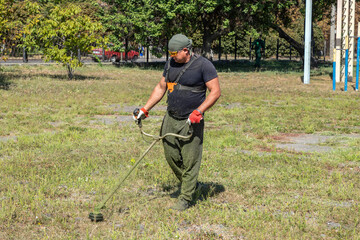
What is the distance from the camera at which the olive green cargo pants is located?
525cm

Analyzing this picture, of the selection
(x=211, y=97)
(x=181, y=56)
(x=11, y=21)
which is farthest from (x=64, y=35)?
(x=211, y=97)

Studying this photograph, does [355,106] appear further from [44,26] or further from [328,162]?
[44,26]

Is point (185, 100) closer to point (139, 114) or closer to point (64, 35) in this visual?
point (139, 114)

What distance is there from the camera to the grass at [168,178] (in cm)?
479

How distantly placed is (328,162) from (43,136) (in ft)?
15.9

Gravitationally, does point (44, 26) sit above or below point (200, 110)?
above

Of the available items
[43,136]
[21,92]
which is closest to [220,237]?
[43,136]

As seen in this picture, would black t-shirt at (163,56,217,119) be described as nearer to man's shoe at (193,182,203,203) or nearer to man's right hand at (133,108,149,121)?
man's right hand at (133,108,149,121)

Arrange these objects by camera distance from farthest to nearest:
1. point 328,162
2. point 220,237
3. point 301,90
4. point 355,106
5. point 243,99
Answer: point 301,90
point 243,99
point 355,106
point 328,162
point 220,237

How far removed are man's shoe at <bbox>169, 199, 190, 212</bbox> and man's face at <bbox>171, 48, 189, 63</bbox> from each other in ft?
4.70

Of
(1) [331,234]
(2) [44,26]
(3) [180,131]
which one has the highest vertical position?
(2) [44,26]

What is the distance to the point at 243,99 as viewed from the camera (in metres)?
15.1

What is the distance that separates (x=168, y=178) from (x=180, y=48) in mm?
1928

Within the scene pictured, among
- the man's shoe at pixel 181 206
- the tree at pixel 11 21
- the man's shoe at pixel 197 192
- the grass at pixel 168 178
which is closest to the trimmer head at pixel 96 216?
the grass at pixel 168 178
